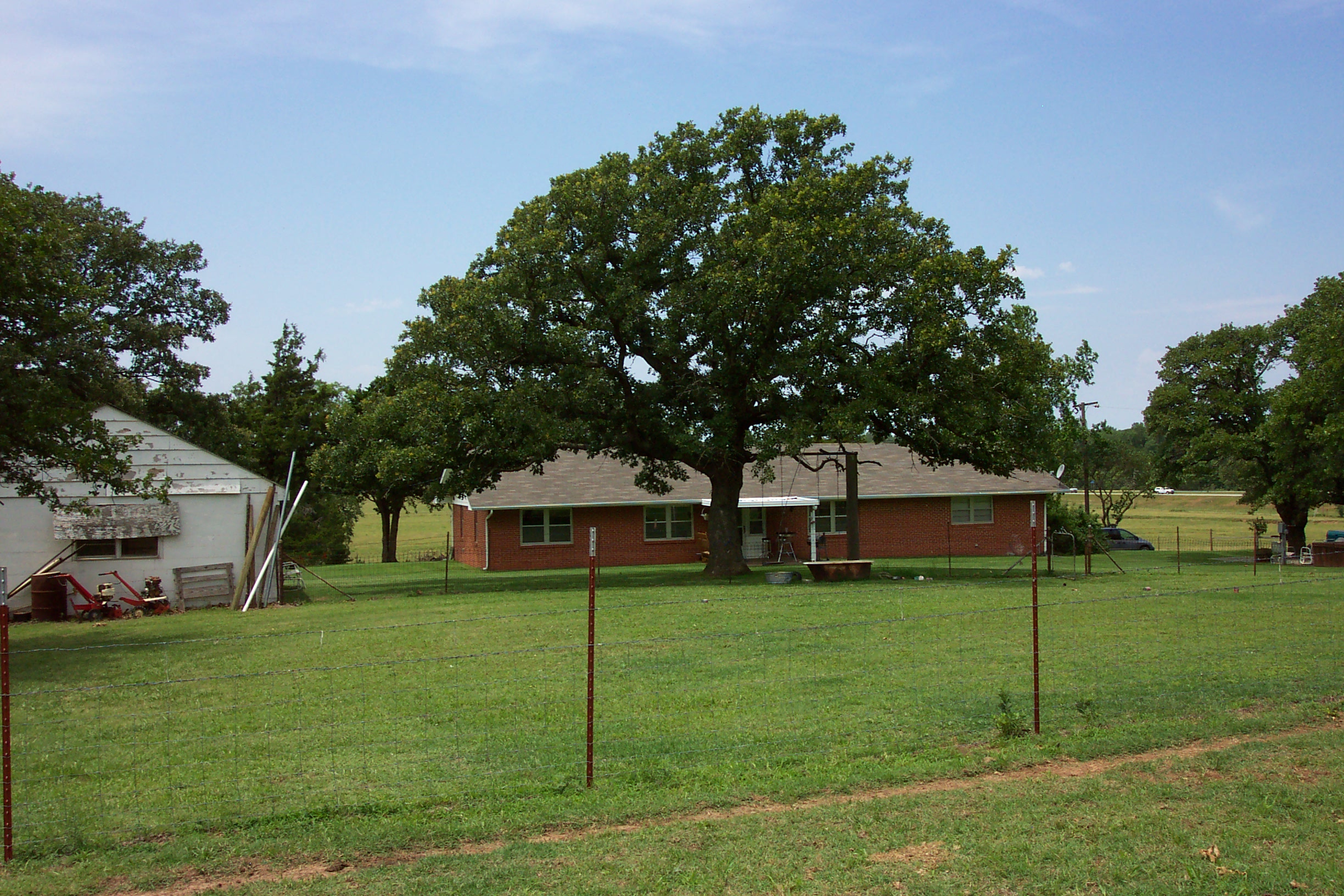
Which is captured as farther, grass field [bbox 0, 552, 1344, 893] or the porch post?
the porch post

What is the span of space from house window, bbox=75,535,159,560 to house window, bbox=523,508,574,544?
14.0 meters

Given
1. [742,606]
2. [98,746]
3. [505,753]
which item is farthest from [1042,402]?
[98,746]

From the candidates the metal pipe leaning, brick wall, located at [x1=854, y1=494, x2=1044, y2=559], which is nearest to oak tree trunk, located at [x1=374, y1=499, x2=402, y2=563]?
the metal pipe leaning

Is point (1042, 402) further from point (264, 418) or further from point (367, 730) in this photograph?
point (264, 418)

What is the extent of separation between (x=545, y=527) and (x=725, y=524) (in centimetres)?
937

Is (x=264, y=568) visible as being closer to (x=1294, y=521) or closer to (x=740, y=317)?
(x=740, y=317)

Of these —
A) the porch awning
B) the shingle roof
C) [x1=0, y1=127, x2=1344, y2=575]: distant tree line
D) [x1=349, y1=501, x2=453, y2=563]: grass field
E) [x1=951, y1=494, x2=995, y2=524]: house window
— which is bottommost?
[x1=349, y1=501, x2=453, y2=563]: grass field

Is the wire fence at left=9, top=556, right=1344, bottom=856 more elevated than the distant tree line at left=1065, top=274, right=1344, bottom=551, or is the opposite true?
the distant tree line at left=1065, top=274, right=1344, bottom=551

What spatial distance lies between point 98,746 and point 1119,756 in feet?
28.8

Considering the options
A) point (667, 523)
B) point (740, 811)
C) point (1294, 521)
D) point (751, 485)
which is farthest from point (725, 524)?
point (1294, 521)

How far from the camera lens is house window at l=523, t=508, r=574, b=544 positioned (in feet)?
117

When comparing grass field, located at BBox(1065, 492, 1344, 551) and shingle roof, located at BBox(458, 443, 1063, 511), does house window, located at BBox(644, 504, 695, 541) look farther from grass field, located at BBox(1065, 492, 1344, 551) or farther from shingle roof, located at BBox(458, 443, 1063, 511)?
grass field, located at BBox(1065, 492, 1344, 551)

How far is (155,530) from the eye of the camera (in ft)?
77.0

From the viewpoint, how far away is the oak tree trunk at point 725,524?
94.2 feet
